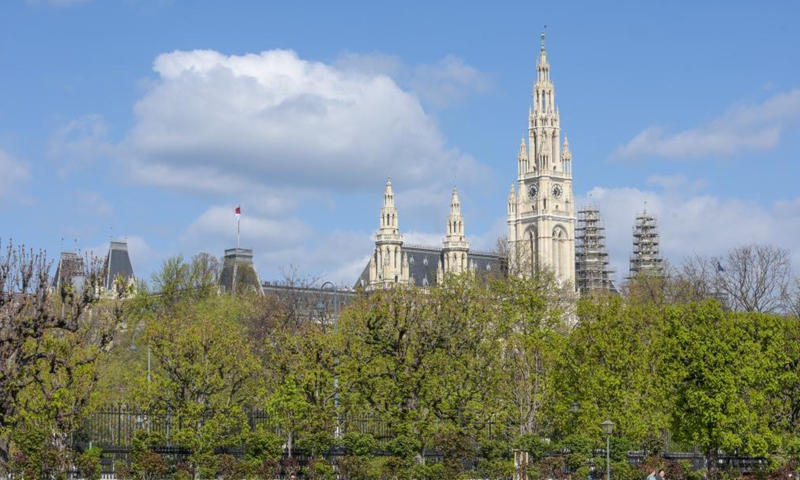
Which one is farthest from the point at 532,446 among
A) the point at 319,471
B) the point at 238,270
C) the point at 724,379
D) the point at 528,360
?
the point at 238,270

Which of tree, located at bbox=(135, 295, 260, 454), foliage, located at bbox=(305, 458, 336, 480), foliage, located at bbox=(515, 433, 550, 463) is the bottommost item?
foliage, located at bbox=(305, 458, 336, 480)

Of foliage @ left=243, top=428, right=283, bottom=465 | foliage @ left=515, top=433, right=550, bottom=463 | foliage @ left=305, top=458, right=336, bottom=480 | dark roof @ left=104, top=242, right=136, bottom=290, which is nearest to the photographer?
foliage @ left=305, top=458, right=336, bottom=480

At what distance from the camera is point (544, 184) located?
162 m

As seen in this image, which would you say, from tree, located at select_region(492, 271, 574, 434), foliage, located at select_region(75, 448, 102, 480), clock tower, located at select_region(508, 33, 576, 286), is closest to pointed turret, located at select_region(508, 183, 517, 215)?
clock tower, located at select_region(508, 33, 576, 286)

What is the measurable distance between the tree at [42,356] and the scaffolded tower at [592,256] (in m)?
115

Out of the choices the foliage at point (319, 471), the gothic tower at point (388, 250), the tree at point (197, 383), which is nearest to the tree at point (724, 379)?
the foliage at point (319, 471)

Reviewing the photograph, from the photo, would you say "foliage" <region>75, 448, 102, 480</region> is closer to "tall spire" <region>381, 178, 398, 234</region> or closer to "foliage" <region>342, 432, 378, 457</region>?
"foliage" <region>342, 432, 378, 457</region>

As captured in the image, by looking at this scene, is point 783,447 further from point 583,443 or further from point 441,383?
point 441,383

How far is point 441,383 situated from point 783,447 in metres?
13.0

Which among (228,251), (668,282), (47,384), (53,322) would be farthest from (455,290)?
(228,251)

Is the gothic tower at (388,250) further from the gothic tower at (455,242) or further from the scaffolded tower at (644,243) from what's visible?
the scaffolded tower at (644,243)

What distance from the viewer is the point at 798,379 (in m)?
45.6

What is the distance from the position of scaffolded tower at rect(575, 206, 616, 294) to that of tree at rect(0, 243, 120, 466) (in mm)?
114839

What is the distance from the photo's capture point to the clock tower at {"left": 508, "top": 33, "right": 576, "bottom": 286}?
526 ft
